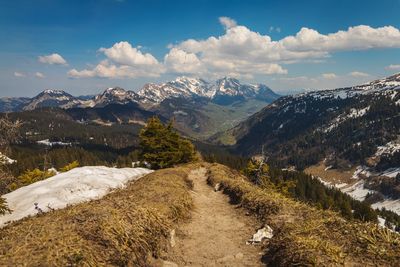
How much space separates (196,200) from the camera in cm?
2366

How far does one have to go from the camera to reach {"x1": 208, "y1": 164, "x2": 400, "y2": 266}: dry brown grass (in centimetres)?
904

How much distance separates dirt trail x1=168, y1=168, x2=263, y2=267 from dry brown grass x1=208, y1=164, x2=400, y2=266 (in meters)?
1.04

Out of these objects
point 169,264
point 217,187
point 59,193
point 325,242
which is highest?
point 325,242

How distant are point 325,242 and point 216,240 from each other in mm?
5513

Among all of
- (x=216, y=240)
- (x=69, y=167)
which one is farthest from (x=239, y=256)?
(x=69, y=167)

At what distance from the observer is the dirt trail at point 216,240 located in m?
12.0

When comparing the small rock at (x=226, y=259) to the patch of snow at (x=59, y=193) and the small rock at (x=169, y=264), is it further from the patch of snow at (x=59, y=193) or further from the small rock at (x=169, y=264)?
the patch of snow at (x=59, y=193)

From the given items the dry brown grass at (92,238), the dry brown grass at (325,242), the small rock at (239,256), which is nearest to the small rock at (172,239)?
the dry brown grass at (92,238)

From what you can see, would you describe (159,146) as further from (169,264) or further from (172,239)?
(169,264)

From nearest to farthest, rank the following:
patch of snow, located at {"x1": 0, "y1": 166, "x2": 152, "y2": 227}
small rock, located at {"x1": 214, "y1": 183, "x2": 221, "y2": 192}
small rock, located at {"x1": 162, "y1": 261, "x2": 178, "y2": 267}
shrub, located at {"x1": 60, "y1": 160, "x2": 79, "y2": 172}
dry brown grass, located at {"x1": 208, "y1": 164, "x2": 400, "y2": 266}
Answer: dry brown grass, located at {"x1": 208, "y1": 164, "x2": 400, "y2": 266} < small rock, located at {"x1": 162, "y1": 261, "x2": 178, "y2": 267} < patch of snow, located at {"x1": 0, "y1": 166, "x2": 152, "y2": 227} < small rock, located at {"x1": 214, "y1": 183, "x2": 221, "y2": 192} < shrub, located at {"x1": 60, "y1": 160, "x2": 79, "y2": 172}

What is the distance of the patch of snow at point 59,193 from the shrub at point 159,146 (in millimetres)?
29692

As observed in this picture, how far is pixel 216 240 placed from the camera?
47.1 ft

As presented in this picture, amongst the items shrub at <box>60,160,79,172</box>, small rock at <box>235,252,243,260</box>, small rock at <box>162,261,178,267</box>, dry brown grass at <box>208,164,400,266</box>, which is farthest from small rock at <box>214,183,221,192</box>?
Result: shrub at <box>60,160,79,172</box>

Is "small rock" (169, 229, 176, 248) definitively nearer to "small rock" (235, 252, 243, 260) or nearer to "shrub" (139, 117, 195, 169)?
"small rock" (235, 252, 243, 260)
